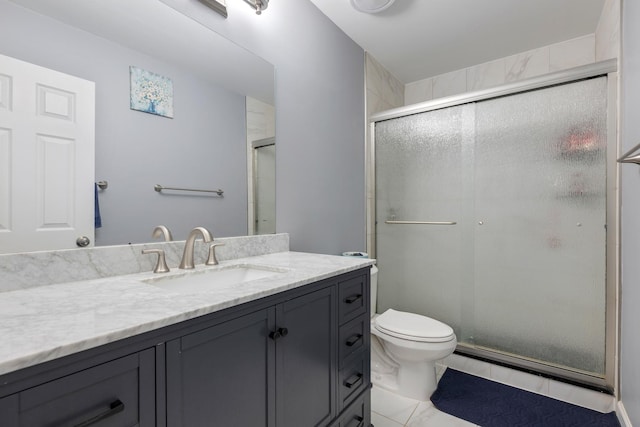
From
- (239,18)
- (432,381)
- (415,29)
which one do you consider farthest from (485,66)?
(432,381)

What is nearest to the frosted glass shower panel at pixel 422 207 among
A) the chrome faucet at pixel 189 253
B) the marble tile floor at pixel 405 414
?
the marble tile floor at pixel 405 414

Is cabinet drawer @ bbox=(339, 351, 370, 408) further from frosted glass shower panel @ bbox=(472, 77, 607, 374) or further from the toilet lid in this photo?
frosted glass shower panel @ bbox=(472, 77, 607, 374)

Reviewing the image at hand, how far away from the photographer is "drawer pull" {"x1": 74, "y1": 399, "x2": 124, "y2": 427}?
1.77ft

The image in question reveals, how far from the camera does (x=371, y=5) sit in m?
1.83

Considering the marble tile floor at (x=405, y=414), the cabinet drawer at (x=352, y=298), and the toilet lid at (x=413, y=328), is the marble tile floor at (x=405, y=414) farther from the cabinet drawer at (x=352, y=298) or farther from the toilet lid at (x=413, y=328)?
the cabinet drawer at (x=352, y=298)

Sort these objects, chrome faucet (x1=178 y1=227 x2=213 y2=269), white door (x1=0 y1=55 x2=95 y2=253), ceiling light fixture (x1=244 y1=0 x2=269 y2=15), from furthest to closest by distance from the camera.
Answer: ceiling light fixture (x1=244 y1=0 x2=269 y2=15) < chrome faucet (x1=178 y1=227 x2=213 y2=269) < white door (x1=0 y1=55 x2=95 y2=253)

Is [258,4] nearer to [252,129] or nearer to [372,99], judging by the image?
[252,129]

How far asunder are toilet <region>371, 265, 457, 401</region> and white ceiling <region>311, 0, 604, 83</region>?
1.96 meters

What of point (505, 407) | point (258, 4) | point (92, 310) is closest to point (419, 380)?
point (505, 407)

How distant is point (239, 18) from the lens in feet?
4.97

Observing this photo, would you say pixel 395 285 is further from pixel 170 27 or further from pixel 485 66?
pixel 170 27

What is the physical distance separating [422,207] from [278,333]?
69.7 inches

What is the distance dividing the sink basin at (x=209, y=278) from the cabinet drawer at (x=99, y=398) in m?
0.46

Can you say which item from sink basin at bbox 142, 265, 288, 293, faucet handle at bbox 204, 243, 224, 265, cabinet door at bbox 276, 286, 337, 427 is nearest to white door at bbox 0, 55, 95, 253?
sink basin at bbox 142, 265, 288, 293
